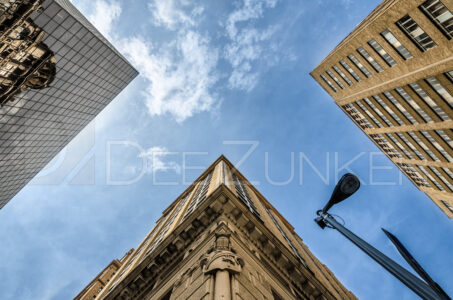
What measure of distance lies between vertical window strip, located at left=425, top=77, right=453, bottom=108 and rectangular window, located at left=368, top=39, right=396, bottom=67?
15.5ft

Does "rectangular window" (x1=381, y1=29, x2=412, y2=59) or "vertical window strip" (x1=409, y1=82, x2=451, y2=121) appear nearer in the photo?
"rectangular window" (x1=381, y1=29, x2=412, y2=59)

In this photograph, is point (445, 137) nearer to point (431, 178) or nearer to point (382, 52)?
point (382, 52)

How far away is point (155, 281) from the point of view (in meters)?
17.9

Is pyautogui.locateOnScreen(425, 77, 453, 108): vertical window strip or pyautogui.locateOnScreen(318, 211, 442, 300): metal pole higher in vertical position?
pyautogui.locateOnScreen(425, 77, 453, 108): vertical window strip

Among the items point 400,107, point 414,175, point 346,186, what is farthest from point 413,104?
point 414,175

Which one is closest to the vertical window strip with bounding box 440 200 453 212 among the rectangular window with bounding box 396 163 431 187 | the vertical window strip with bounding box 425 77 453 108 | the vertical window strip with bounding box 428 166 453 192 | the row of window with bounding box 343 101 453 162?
the rectangular window with bounding box 396 163 431 187

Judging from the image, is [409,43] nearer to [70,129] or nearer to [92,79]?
[92,79]

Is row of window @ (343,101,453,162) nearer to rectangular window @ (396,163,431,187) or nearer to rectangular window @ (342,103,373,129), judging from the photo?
rectangular window @ (342,103,373,129)

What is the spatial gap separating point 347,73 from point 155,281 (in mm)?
39464

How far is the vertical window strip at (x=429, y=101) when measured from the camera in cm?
3065

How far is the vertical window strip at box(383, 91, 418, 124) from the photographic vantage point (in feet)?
118

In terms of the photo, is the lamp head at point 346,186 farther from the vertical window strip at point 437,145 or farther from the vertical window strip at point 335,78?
the vertical window strip at point 335,78

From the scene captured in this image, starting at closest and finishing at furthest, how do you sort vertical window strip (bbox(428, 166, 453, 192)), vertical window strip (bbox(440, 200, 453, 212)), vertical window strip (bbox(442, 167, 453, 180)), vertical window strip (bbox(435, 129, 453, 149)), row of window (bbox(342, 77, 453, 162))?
row of window (bbox(342, 77, 453, 162))
vertical window strip (bbox(435, 129, 453, 149))
vertical window strip (bbox(442, 167, 453, 180))
vertical window strip (bbox(428, 166, 453, 192))
vertical window strip (bbox(440, 200, 453, 212))

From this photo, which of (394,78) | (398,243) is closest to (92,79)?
(394,78)
